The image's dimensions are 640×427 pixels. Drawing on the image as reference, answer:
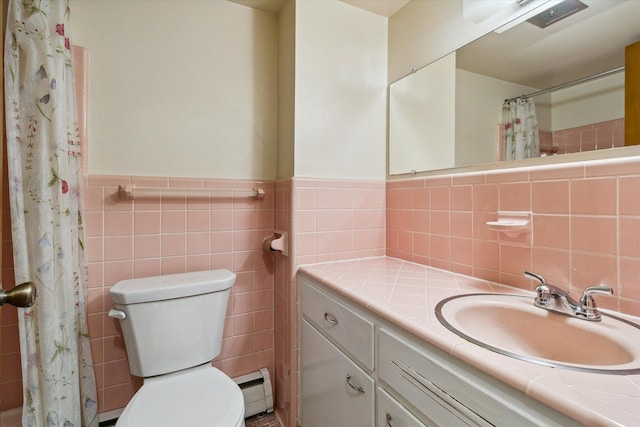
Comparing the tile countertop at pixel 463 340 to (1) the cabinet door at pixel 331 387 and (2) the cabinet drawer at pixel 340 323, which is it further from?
(1) the cabinet door at pixel 331 387

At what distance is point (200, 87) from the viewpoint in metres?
1.45

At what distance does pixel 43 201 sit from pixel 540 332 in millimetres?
1634

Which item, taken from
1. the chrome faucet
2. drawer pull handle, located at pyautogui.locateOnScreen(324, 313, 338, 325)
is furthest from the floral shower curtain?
the chrome faucet

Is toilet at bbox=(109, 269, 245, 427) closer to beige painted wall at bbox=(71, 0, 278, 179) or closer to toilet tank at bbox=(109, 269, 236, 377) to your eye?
toilet tank at bbox=(109, 269, 236, 377)

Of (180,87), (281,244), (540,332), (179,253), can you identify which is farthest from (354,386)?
(180,87)

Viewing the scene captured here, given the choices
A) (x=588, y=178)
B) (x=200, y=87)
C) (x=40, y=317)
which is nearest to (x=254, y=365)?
(x=40, y=317)

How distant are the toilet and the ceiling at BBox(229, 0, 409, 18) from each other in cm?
142

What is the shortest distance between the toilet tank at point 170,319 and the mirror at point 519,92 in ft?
3.75

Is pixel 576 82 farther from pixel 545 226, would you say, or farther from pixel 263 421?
pixel 263 421

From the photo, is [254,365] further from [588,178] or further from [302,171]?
[588,178]

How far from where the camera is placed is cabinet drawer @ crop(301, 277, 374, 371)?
35.1 inches

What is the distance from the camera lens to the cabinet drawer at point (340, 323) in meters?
0.89

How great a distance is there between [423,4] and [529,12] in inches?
21.0

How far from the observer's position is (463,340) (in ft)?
2.06
